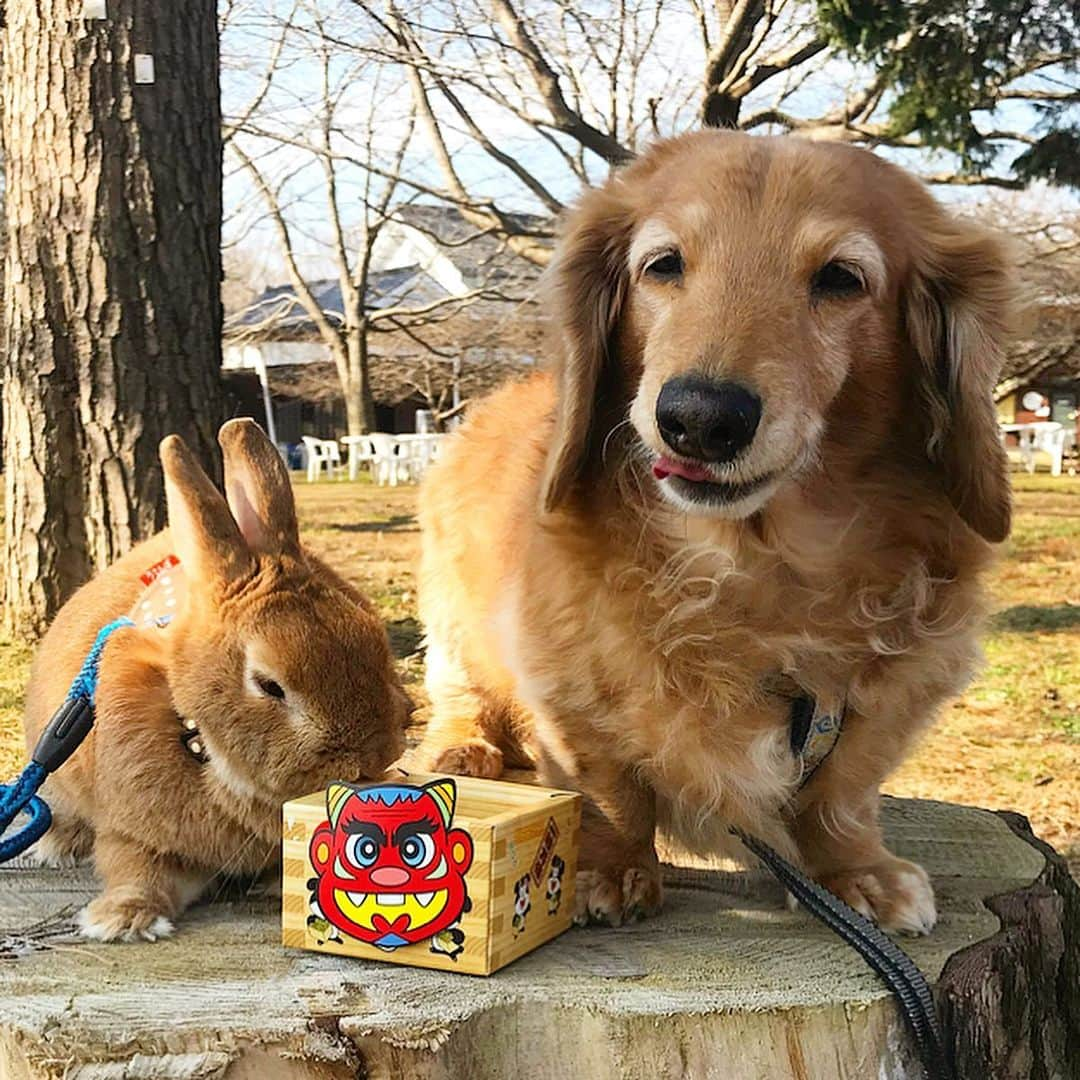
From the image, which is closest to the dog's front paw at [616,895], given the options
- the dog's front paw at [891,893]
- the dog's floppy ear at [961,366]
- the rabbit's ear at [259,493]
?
the dog's front paw at [891,893]

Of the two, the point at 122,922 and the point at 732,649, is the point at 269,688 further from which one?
the point at 732,649

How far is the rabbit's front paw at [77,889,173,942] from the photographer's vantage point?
178cm

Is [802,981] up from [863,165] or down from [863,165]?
down

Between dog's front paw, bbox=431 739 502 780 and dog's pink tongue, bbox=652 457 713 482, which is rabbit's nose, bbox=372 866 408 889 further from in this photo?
dog's front paw, bbox=431 739 502 780

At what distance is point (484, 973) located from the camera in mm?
1641

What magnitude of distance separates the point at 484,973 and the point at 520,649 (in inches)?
26.1

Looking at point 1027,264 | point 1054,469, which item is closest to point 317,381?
point 1054,469

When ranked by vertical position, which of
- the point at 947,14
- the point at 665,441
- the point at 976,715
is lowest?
the point at 976,715

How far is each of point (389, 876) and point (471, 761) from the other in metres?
1.13

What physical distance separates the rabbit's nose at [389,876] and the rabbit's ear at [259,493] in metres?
0.52

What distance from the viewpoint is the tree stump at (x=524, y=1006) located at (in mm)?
1501

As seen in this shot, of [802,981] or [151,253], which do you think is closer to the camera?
[802,981]

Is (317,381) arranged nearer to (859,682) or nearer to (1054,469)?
(1054,469)

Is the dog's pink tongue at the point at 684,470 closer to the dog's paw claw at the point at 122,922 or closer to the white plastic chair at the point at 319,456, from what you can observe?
the dog's paw claw at the point at 122,922
